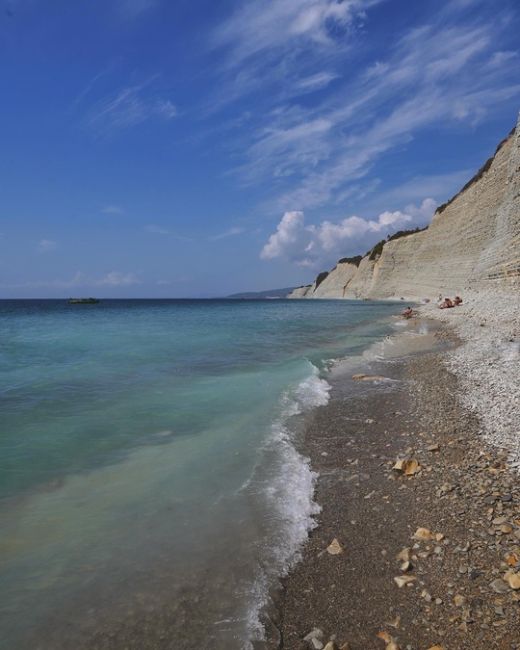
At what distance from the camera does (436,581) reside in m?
3.37

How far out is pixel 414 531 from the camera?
4.11 m

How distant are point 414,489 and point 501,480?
98cm

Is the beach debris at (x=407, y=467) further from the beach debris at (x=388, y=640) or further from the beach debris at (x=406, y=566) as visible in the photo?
the beach debris at (x=388, y=640)

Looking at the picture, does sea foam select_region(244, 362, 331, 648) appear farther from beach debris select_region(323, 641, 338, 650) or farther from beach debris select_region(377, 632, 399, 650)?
beach debris select_region(377, 632, 399, 650)

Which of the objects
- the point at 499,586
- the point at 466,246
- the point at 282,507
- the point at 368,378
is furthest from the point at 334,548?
the point at 466,246

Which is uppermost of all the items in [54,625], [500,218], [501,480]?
[500,218]

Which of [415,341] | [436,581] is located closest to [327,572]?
[436,581]

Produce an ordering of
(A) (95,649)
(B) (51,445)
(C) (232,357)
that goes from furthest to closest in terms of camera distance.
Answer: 1. (C) (232,357)
2. (B) (51,445)
3. (A) (95,649)

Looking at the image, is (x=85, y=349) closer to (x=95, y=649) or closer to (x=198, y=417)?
(x=198, y=417)

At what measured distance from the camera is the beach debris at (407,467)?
5.38 metres

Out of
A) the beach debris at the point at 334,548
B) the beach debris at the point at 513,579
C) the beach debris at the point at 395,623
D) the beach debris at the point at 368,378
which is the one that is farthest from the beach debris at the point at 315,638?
the beach debris at the point at 368,378

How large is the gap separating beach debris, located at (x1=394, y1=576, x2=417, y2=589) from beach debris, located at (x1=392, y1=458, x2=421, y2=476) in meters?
2.02

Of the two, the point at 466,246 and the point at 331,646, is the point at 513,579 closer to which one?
the point at 331,646

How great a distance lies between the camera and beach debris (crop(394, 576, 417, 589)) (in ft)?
11.2
